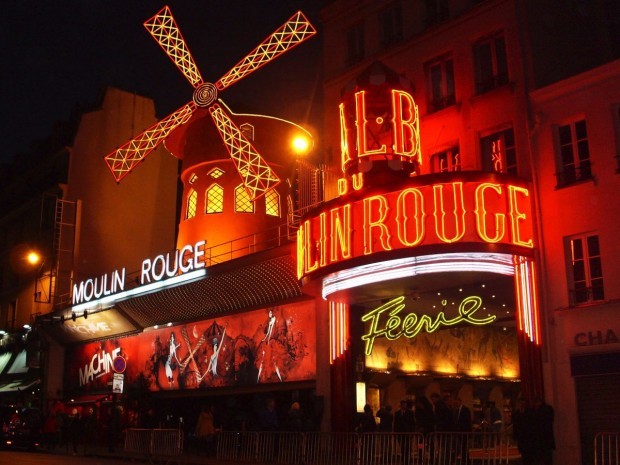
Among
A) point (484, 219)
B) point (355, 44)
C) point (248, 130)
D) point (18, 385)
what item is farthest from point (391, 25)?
point (18, 385)

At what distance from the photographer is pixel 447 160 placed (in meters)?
15.3

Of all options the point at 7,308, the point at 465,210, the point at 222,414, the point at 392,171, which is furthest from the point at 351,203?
the point at 7,308

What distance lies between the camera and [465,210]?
41.3 ft

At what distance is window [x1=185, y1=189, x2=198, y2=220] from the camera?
23.5 meters

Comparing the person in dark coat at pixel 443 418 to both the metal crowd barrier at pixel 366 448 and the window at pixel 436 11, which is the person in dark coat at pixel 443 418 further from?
the window at pixel 436 11

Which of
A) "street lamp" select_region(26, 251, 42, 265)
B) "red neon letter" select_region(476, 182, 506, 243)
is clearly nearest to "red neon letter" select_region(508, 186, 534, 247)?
"red neon letter" select_region(476, 182, 506, 243)

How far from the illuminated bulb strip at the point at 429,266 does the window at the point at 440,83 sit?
3.97 meters

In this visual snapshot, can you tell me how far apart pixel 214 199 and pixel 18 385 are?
13029mm

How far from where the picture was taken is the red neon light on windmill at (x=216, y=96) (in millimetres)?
21328

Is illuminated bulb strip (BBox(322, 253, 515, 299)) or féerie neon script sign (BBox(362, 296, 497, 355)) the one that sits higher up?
illuminated bulb strip (BBox(322, 253, 515, 299))

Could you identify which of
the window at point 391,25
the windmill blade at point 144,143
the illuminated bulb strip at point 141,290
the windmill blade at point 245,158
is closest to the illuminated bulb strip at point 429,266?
the window at point 391,25

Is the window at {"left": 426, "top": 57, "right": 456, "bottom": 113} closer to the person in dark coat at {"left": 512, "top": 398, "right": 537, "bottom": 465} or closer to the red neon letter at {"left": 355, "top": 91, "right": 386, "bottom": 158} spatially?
the red neon letter at {"left": 355, "top": 91, "right": 386, "bottom": 158}

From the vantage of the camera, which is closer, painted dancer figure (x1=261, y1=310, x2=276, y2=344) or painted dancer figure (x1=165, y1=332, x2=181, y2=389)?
painted dancer figure (x1=261, y1=310, x2=276, y2=344)

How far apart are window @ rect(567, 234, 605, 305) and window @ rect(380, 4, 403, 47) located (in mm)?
6599
